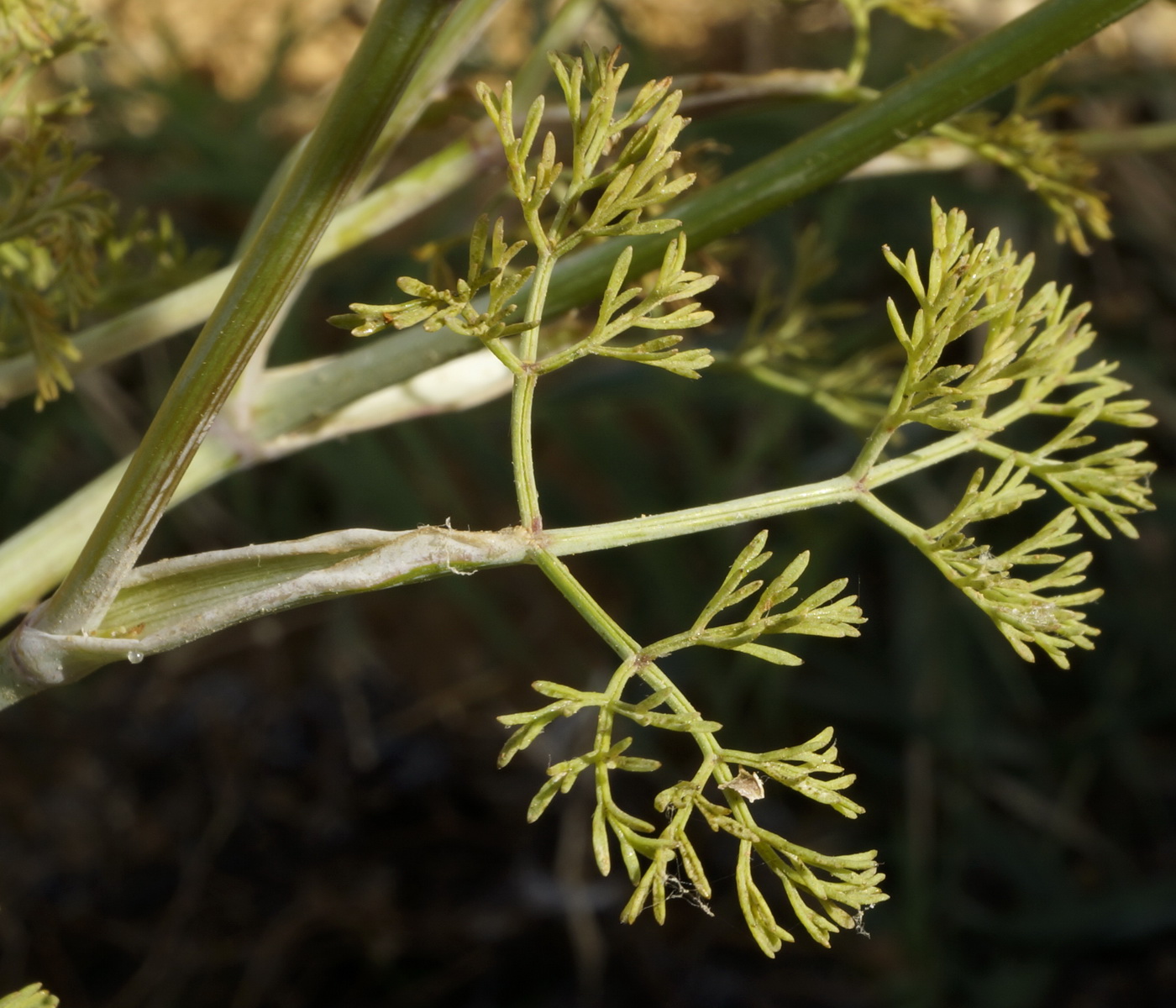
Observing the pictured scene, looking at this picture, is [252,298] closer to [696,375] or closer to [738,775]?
[696,375]

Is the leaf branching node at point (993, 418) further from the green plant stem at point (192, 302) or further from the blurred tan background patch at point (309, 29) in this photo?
the blurred tan background patch at point (309, 29)

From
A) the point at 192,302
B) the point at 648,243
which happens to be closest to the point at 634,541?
the point at 648,243

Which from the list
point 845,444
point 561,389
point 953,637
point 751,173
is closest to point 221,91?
point 561,389

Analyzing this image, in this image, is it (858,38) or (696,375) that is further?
(858,38)

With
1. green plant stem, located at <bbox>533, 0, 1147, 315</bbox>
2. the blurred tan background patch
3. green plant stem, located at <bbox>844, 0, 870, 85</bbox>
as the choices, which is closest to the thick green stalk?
green plant stem, located at <bbox>533, 0, 1147, 315</bbox>

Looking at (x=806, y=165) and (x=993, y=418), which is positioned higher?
(x=806, y=165)

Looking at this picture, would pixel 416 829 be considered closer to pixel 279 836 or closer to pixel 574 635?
pixel 279 836
